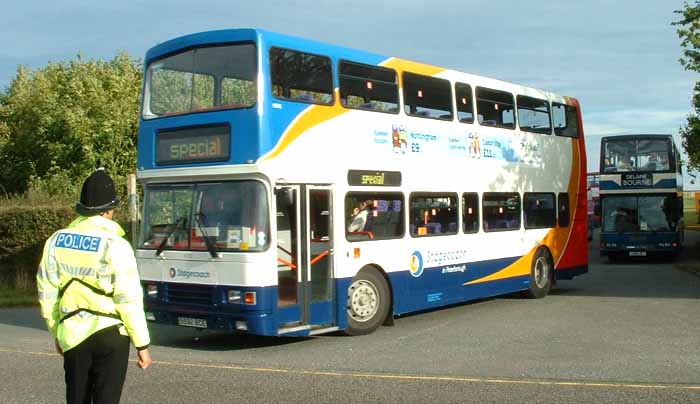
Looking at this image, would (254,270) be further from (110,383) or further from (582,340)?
(110,383)

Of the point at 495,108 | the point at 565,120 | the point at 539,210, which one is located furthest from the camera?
the point at 565,120

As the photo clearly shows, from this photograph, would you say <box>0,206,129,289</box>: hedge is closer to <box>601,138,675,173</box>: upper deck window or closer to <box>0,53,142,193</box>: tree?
<box>0,53,142,193</box>: tree

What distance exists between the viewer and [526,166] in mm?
16453

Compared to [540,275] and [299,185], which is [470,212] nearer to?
[540,275]

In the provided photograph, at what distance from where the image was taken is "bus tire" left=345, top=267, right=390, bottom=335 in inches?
466

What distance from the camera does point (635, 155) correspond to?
28.7 metres

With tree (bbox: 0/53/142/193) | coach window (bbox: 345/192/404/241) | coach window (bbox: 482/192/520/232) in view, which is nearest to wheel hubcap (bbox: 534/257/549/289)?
coach window (bbox: 482/192/520/232)

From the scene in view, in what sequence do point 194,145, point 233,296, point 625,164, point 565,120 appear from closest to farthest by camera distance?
point 233,296 → point 194,145 → point 565,120 → point 625,164

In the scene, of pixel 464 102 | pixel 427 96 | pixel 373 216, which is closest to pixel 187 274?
pixel 373 216

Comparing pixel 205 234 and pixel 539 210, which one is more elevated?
pixel 539 210

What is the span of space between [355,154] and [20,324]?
6.81 m

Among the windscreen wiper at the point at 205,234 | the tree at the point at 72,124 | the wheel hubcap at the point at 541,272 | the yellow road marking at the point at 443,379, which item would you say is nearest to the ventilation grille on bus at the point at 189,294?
the windscreen wiper at the point at 205,234

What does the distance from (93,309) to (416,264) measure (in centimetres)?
879

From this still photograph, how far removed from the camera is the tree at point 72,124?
36.9 meters
